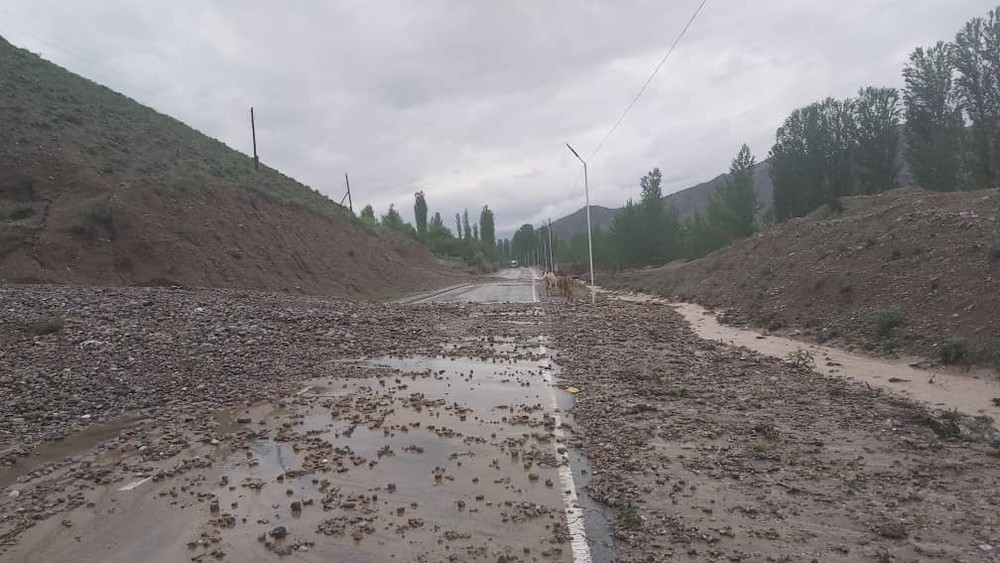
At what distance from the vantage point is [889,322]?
36.3 feet

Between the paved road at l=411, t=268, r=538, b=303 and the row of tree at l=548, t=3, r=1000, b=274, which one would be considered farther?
the row of tree at l=548, t=3, r=1000, b=274

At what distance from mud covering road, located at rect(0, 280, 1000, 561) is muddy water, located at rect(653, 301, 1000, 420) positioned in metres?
0.59

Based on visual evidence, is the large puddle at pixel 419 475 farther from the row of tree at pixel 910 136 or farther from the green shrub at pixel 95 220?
the row of tree at pixel 910 136

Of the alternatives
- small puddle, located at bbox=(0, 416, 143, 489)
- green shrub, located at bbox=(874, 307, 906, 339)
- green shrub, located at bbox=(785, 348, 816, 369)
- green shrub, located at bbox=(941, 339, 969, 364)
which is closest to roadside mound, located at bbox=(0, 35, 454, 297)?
small puddle, located at bbox=(0, 416, 143, 489)

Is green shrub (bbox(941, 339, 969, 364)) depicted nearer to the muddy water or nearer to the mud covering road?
the muddy water

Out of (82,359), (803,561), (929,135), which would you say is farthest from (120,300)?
(929,135)

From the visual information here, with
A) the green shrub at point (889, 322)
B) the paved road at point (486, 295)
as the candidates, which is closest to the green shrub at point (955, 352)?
the green shrub at point (889, 322)

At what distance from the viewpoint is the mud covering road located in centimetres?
396

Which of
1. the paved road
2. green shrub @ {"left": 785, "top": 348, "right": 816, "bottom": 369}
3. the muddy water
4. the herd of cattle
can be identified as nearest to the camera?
the muddy water

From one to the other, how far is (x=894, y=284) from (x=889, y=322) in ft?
7.80

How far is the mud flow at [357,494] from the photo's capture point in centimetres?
394

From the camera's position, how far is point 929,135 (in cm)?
4091

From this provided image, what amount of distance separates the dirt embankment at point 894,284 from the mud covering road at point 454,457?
254 cm

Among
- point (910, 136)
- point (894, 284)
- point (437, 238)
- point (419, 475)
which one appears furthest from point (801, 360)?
point (437, 238)
